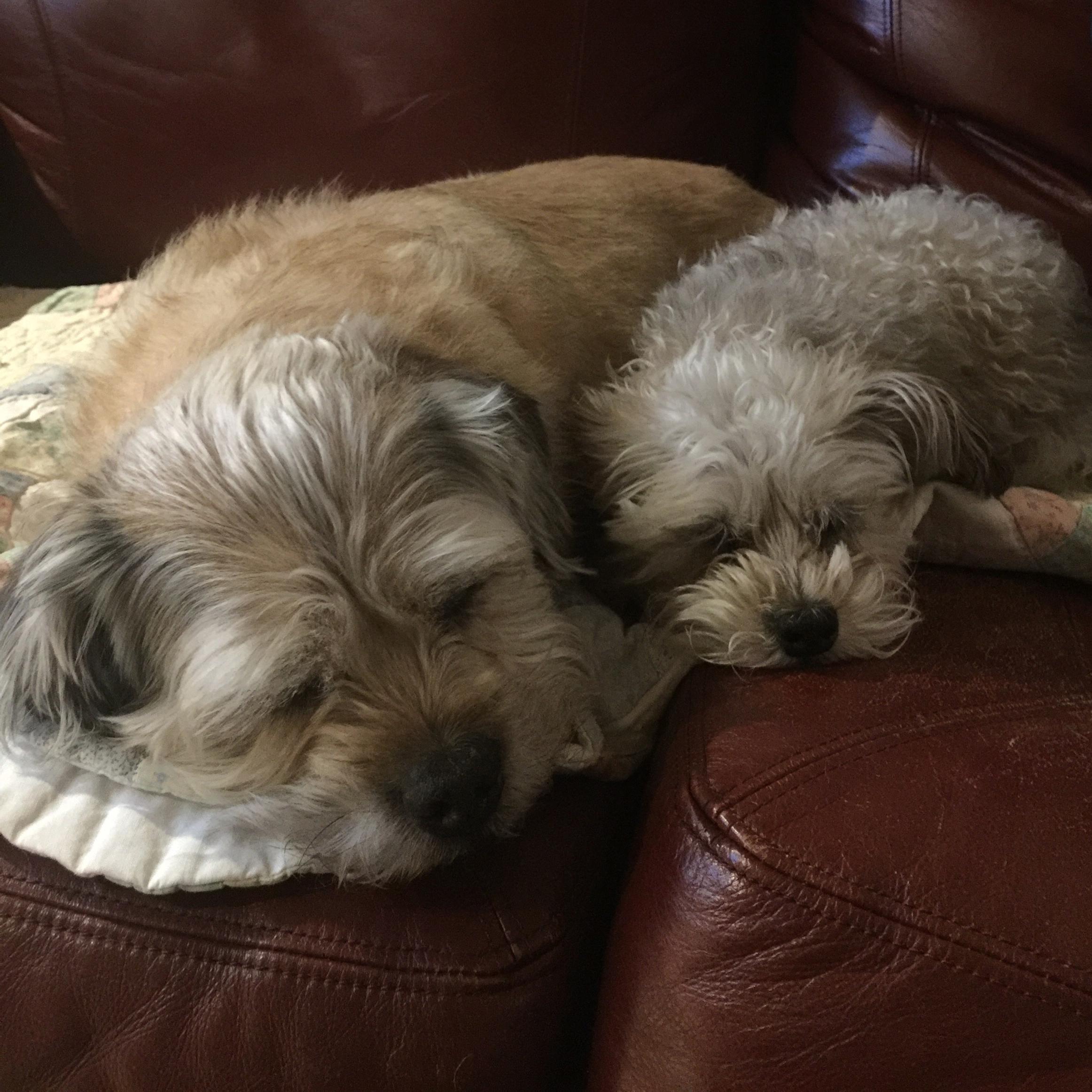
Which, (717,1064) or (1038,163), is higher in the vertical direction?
(1038,163)

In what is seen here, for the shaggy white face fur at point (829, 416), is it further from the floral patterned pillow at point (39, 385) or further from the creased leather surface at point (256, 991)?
the floral patterned pillow at point (39, 385)

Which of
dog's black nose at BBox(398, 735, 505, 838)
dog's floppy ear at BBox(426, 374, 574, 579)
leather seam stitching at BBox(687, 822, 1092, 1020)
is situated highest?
dog's floppy ear at BBox(426, 374, 574, 579)

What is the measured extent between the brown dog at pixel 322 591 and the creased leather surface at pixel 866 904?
0.67ft

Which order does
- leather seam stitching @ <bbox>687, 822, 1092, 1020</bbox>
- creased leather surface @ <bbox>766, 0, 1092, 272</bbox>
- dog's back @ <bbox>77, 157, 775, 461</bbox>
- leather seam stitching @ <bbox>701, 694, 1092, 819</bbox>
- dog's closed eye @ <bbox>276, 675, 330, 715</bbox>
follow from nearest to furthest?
leather seam stitching @ <bbox>687, 822, 1092, 1020</bbox> → leather seam stitching @ <bbox>701, 694, 1092, 819</bbox> → dog's closed eye @ <bbox>276, 675, 330, 715</bbox> → dog's back @ <bbox>77, 157, 775, 461</bbox> → creased leather surface @ <bbox>766, 0, 1092, 272</bbox>

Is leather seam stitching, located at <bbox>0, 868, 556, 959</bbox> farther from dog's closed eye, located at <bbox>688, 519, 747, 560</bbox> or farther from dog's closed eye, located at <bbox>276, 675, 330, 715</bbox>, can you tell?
dog's closed eye, located at <bbox>688, 519, 747, 560</bbox>

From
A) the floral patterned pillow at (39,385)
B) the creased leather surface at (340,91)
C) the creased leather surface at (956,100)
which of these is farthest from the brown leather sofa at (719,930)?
the creased leather surface at (340,91)

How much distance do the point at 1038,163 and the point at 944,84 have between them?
0.66 ft

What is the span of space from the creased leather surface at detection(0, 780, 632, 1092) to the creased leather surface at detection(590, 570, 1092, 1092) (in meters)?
0.11

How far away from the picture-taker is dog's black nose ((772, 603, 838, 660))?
3.56 ft

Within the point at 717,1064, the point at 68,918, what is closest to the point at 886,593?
the point at 717,1064

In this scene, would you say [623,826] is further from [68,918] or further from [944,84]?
[944,84]

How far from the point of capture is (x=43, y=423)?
1.36 metres

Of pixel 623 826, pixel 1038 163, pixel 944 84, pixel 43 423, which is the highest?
pixel 944 84

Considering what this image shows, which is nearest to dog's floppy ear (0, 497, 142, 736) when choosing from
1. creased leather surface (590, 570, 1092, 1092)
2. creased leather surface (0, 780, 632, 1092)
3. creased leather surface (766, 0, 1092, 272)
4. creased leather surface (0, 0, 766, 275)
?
creased leather surface (0, 780, 632, 1092)
